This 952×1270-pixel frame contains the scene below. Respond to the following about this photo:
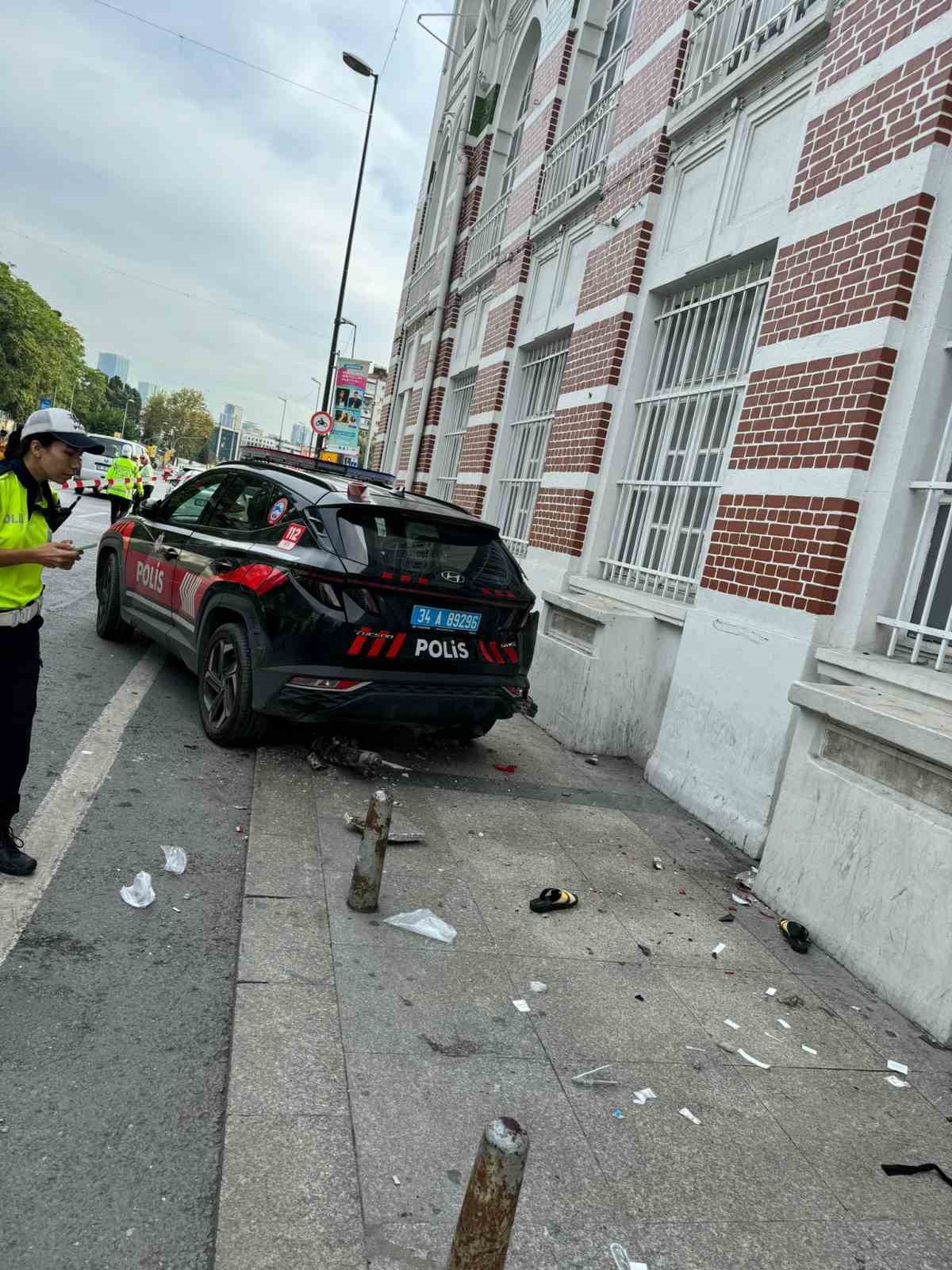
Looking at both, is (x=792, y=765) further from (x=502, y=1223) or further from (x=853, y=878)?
(x=502, y=1223)

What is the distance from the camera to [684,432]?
7848 millimetres

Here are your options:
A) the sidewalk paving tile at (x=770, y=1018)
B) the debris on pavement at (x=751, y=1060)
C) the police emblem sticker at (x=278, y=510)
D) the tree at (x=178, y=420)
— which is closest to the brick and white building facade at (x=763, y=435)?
the sidewalk paving tile at (x=770, y=1018)

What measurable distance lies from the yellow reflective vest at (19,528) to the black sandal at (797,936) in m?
3.69

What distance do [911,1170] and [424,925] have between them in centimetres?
194

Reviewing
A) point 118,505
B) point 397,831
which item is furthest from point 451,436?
point 397,831

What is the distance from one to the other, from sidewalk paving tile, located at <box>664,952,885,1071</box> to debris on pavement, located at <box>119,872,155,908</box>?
216 cm

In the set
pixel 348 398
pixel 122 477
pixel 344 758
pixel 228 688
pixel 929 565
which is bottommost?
pixel 344 758

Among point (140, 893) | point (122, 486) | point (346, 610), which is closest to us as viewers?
point (140, 893)

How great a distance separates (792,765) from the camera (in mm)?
4730

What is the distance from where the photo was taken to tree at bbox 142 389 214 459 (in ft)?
436

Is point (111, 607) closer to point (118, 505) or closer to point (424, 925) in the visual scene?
point (424, 925)

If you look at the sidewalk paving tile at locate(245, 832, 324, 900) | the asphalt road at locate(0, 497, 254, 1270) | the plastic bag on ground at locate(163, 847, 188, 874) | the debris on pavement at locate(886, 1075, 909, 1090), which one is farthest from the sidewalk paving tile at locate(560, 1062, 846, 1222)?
the plastic bag on ground at locate(163, 847, 188, 874)

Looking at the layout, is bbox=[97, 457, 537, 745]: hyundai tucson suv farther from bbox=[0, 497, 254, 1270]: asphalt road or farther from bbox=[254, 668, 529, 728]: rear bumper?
bbox=[0, 497, 254, 1270]: asphalt road

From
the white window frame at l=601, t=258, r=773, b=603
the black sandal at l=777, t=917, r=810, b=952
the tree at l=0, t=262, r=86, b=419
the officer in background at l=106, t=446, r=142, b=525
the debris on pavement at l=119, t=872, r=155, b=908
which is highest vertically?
the tree at l=0, t=262, r=86, b=419
